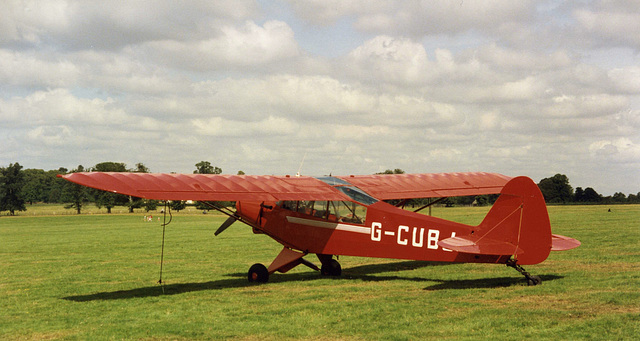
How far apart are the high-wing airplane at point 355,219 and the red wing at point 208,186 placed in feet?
0.07

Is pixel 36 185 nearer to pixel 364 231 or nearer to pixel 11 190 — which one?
pixel 11 190

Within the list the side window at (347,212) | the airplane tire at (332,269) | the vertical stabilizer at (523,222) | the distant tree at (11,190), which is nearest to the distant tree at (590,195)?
the distant tree at (11,190)

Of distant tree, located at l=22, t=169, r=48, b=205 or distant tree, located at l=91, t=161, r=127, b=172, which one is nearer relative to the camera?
distant tree, located at l=91, t=161, r=127, b=172

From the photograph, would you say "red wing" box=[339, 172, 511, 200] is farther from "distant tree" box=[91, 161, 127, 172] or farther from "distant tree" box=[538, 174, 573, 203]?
"distant tree" box=[538, 174, 573, 203]

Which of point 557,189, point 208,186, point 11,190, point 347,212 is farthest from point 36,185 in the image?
point 347,212

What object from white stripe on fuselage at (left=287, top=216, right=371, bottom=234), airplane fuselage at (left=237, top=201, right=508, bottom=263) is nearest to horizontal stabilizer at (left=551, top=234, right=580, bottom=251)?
airplane fuselage at (left=237, top=201, right=508, bottom=263)

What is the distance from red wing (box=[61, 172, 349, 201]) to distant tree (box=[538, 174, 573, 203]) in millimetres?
126632

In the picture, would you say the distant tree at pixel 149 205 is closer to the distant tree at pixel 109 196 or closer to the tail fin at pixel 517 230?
the distant tree at pixel 109 196

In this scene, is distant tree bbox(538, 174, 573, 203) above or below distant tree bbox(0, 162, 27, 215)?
above

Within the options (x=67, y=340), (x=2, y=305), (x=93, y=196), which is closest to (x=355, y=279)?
(x=67, y=340)

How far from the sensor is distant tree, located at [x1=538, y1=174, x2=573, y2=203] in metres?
129

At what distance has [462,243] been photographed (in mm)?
10625

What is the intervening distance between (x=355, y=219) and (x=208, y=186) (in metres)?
3.58

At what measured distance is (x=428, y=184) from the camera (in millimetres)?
16438
